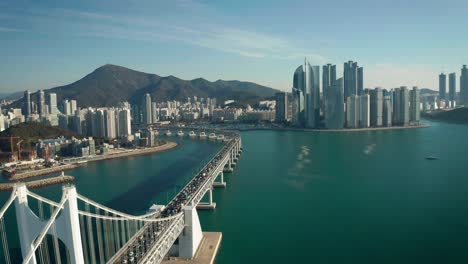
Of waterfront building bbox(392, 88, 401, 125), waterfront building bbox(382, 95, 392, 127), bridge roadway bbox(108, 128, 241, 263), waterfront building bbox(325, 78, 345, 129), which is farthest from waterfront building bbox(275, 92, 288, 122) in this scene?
bridge roadway bbox(108, 128, 241, 263)

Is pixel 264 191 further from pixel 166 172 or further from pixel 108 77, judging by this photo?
pixel 108 77

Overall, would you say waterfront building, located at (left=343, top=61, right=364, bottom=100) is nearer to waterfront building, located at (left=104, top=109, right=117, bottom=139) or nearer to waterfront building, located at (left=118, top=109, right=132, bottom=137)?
waterfront building, located at (left=118, top=109, right=132, bottom=137)

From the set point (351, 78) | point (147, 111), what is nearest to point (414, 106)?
point (351, 78)

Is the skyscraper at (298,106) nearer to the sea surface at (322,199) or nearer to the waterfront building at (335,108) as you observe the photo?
the waterfront building at (335,108)

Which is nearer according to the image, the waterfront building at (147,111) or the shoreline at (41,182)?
the shoreline at (41,182)

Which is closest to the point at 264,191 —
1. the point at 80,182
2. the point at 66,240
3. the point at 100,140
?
the point at 80,182

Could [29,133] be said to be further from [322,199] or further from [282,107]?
[282,107]

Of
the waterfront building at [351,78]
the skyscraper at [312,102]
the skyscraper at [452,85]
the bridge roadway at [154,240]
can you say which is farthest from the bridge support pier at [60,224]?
the skyscraper at [452,85]
